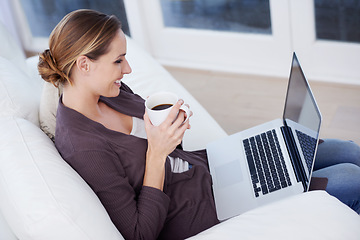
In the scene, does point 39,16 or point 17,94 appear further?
point 39,16

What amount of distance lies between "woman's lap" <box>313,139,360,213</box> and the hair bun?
84 cm

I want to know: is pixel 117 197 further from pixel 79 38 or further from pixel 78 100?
pixel 79 38

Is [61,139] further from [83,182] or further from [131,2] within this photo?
[131,2]

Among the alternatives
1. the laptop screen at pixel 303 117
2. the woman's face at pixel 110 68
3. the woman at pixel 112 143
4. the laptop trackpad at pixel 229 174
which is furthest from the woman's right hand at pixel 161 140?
the laptop screen at pixel 303 117

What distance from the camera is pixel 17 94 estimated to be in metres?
1.48

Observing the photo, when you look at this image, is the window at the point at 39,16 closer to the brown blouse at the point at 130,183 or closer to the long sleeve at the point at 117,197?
the brown blouse at the point at 130,183

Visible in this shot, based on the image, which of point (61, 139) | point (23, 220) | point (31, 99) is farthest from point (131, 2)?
point (23, 220)

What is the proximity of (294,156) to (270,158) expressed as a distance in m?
0.08

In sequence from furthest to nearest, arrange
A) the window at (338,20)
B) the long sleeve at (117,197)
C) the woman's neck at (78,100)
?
the window at (338,20), the woman's neck at (78,100), the long sleeve at (117,197)

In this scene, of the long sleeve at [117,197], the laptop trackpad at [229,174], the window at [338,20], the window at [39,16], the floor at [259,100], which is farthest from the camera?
the window at [39,16]

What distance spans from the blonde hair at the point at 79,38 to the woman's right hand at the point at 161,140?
0.23 metres

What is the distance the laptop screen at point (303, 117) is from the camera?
142 centimetres

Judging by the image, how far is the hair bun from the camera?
1.36 meters

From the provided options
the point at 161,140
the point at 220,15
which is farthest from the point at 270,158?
the point at 220,15
